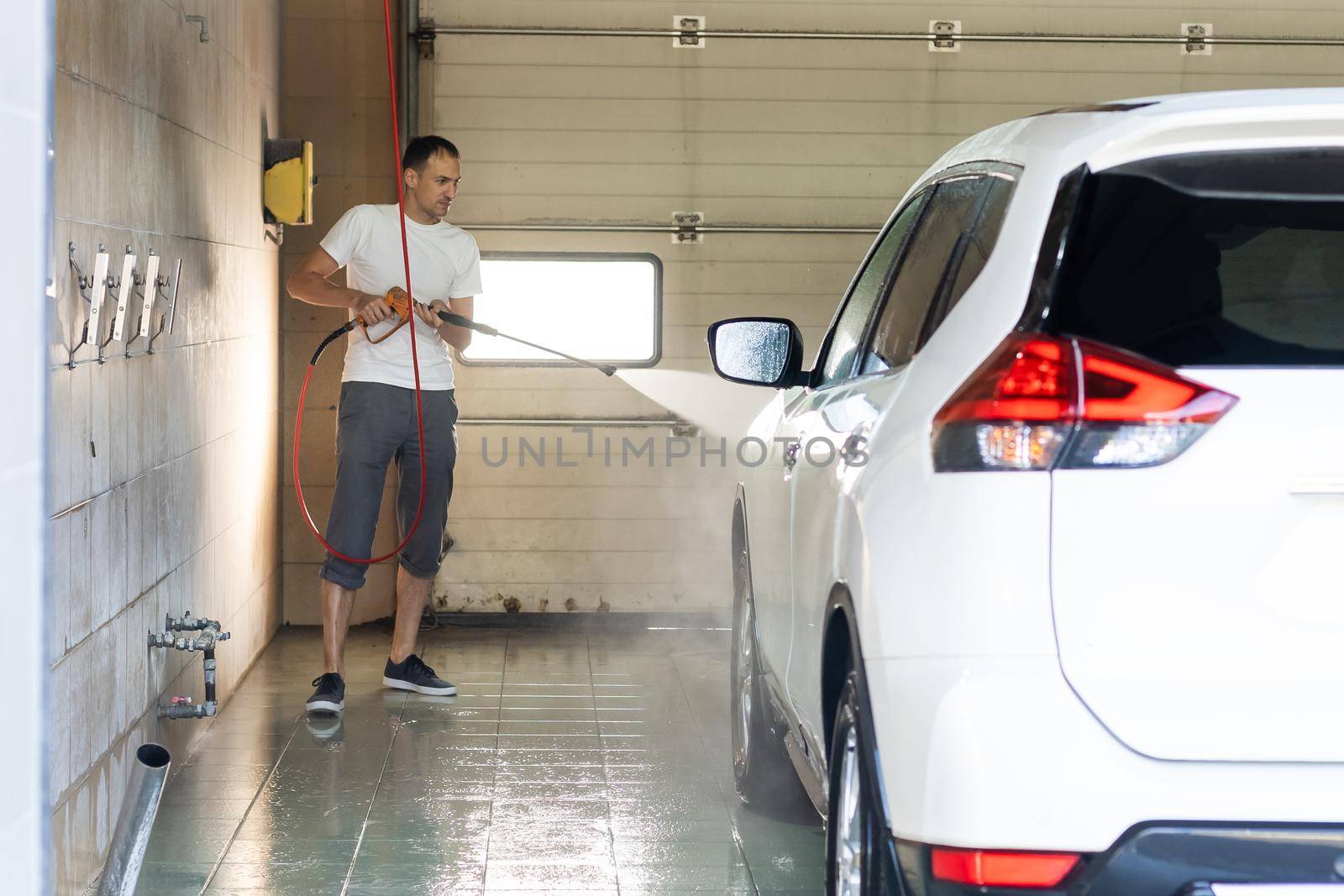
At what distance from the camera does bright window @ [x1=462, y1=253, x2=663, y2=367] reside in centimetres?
802

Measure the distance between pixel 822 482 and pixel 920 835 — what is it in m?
0.97

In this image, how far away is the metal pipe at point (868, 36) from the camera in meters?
7.88

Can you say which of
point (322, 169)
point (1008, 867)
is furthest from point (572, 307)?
point (1008, 867)

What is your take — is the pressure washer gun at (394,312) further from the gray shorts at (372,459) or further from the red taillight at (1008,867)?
the red taillight at (1008,867)

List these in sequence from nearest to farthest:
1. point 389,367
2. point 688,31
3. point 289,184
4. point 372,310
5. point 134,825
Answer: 1. point 134,825
2. point 372,310
3. point 389,367
4. point 289,184
5. point 688,31

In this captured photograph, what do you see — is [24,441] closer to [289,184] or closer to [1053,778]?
[1053,778]

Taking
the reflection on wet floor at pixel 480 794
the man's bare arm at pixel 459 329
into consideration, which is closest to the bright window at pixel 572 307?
the man's bare arm at pixel 459 329

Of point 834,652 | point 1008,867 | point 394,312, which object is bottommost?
point 1008,867

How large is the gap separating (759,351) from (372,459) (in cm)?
268

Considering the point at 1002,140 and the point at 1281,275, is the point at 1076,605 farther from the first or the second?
the point at 1002,140

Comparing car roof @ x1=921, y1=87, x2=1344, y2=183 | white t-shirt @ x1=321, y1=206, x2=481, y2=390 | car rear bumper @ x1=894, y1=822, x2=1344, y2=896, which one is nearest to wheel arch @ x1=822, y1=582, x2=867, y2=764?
car rear bumper @ x1=894, y1=822, x2=1344, y2=896

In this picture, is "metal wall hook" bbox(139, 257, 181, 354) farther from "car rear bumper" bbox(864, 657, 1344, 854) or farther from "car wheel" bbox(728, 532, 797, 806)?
"car rear bumper" bbox(864, 657, 1344, 854)

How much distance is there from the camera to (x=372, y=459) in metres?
6.07

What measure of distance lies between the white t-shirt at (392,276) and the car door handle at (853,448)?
349 cm
